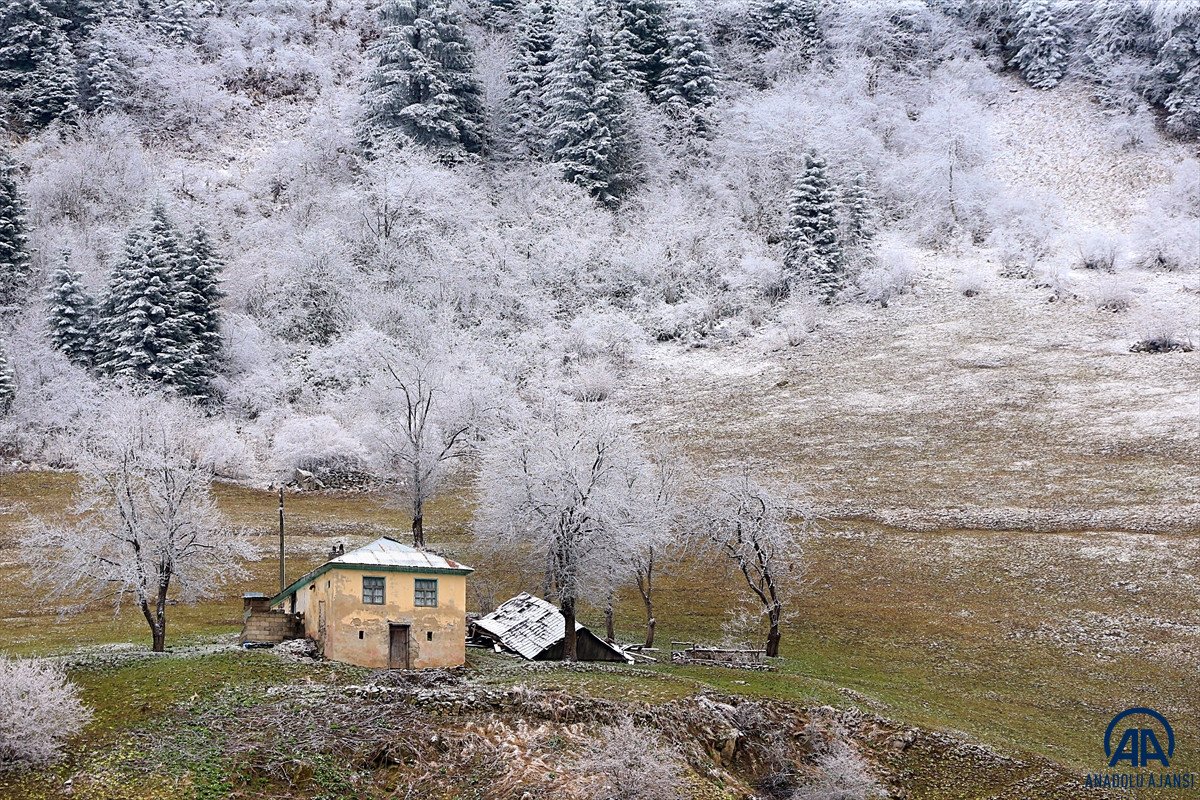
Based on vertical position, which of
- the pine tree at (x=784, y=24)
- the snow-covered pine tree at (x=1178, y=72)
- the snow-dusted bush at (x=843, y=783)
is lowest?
the snow-dusted bush at (x=843, y=783)

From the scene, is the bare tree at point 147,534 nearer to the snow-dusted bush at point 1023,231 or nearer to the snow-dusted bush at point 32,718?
the snow-dusted bush at point 32,718

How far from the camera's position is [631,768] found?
25141 mm

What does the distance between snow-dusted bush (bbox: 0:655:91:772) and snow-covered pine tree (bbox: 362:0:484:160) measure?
65.1 m

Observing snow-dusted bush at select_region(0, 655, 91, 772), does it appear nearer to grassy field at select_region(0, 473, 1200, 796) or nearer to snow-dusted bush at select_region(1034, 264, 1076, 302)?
grassy field at select_region(0, 473, 1200, 796)

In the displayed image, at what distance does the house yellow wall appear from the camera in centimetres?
3177

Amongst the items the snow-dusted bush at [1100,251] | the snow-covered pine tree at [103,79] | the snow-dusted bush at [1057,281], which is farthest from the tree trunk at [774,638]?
the snow-covered pine tree at [103,79]

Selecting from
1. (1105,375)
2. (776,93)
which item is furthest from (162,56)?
(1105,375)

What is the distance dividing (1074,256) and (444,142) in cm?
4697

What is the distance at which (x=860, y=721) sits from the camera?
3080 centimetres

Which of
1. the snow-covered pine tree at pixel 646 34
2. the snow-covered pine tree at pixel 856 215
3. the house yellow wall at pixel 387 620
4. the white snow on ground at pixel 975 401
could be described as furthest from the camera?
the snow-covered pine tree at pixel 646 34

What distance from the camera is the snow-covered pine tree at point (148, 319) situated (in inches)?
2532

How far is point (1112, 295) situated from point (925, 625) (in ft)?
130

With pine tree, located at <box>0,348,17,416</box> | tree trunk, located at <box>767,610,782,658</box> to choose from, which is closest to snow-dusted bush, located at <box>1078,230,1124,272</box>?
tree trunk, located at <box>767,610,782,658</box>

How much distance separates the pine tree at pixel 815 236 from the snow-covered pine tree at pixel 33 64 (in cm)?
5763
